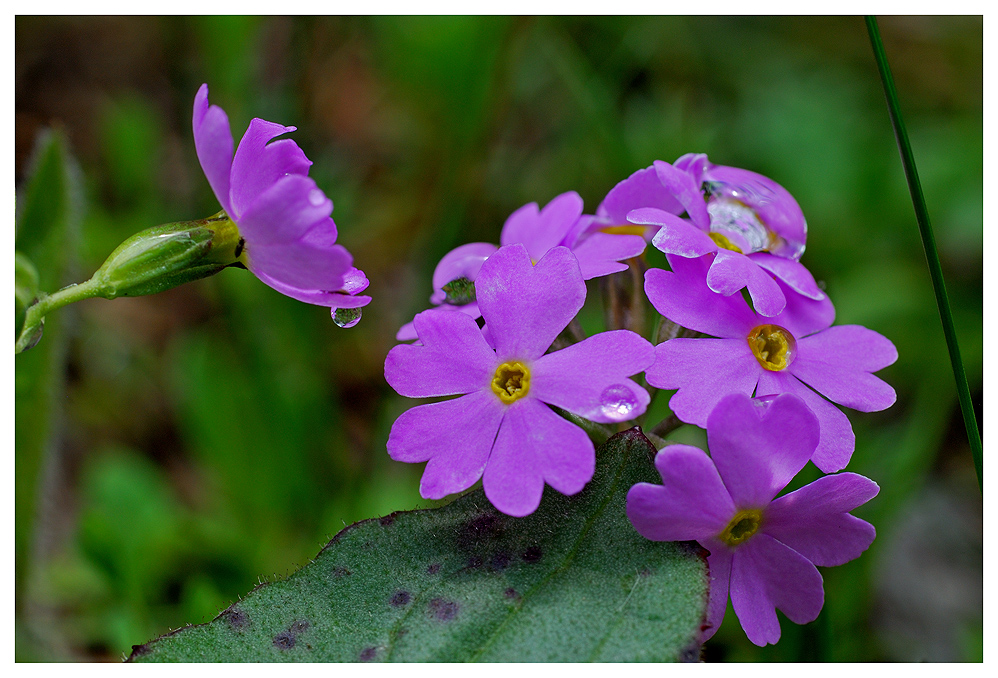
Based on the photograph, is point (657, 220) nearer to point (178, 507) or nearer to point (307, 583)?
point (307, 583)

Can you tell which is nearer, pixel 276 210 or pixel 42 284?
pixel 276 210

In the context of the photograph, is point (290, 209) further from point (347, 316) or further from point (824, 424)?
point (824, 424)

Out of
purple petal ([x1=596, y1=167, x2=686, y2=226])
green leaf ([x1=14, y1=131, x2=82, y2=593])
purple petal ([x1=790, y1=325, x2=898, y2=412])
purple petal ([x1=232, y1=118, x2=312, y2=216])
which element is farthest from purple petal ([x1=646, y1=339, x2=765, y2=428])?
green leaf ([x1=14, y1=131, x2=82, y2=593])

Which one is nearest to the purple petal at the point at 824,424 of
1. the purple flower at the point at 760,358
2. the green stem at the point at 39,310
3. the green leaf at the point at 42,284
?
the purple flower at the point at 760,358

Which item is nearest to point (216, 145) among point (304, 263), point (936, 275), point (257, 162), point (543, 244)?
point (257, 162)

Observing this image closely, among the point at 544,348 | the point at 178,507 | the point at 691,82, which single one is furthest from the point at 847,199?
Answer: the point at 178,507

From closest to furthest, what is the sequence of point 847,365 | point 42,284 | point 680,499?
1. point 680,499
2. point 847,365
3. point 42,284

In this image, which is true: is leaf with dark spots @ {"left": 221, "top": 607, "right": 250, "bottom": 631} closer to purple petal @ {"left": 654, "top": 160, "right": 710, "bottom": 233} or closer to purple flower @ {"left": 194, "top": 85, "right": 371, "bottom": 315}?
purple flower @ {"left": 194, "top": 85, "right": 371, "bottom": 315}
